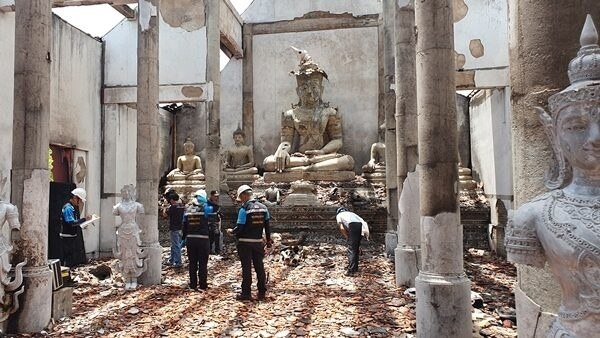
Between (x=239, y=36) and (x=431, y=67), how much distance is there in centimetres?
1344

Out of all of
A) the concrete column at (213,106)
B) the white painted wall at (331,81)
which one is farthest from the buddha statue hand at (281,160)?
the white painted wall at (331,81)

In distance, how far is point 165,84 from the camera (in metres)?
13.1

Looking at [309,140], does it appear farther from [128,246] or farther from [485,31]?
[128,246]

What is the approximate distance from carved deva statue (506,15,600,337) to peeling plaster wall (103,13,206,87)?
11863 millimetres

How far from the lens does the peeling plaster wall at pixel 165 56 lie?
42.4 ft

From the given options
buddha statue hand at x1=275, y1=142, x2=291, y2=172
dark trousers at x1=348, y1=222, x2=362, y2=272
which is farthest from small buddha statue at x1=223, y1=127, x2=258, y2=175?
dark trousers at x1=348, y1=222, x2=362, y2=272

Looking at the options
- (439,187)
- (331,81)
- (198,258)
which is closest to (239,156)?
(331,81)

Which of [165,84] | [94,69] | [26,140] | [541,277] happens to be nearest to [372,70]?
[165,84]

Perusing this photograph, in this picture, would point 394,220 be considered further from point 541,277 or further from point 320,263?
point 541,277

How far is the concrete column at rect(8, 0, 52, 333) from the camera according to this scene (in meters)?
5.22

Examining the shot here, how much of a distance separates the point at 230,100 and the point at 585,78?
53.8 ft

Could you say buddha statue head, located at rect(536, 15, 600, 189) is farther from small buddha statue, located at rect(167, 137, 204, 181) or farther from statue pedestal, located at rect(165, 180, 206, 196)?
small buddha statue, located at rect(167, 137, 204, 181)

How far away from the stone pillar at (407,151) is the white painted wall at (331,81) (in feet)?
28.4

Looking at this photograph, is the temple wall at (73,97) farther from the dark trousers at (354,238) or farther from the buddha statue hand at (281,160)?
the dark trousers at (354,238)
